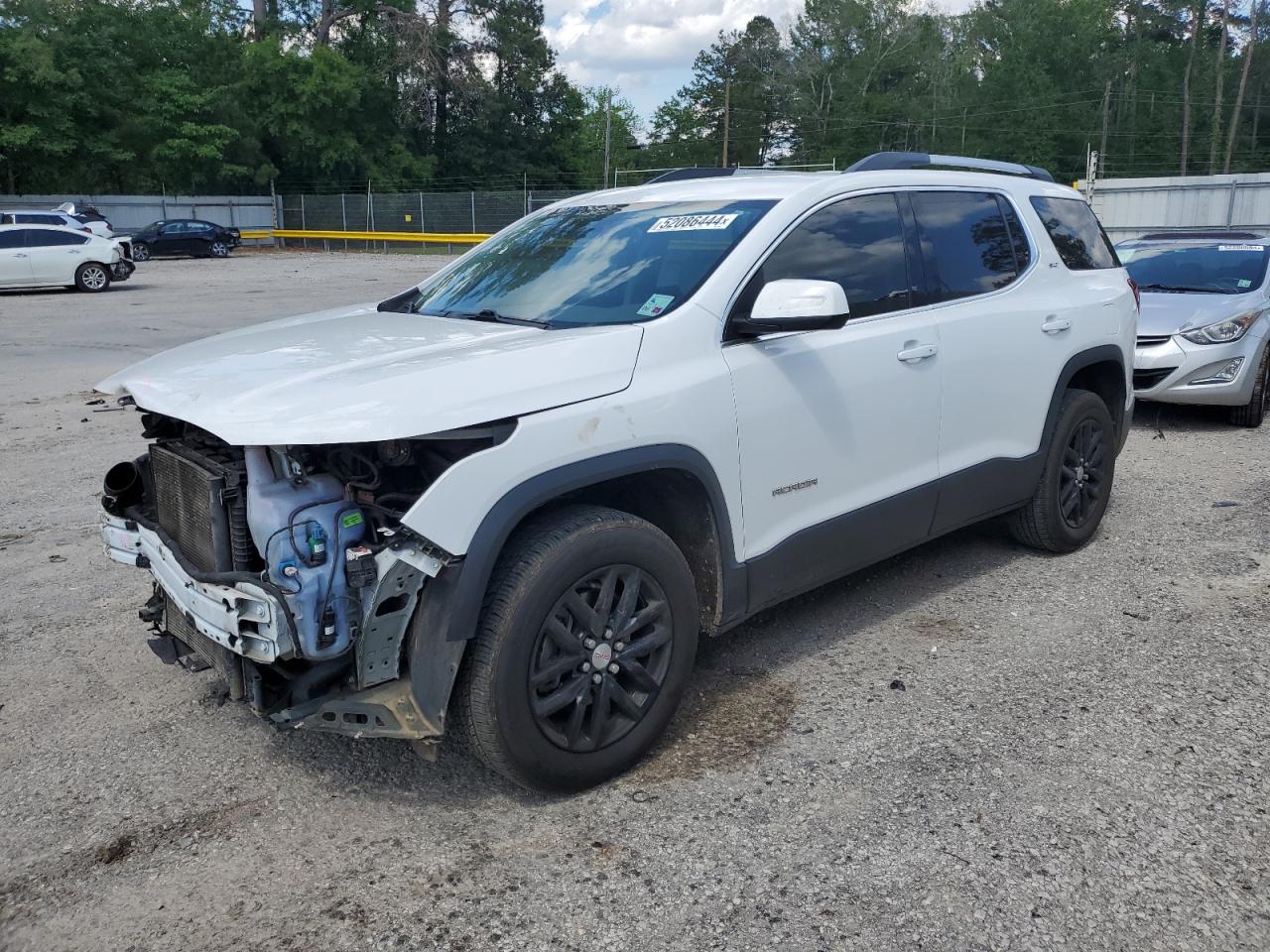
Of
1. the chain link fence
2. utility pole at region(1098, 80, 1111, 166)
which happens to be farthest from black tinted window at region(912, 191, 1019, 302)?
utility pole at region(1098, 80, 1111, 166)

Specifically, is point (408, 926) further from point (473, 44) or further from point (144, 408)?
point (473, 44)

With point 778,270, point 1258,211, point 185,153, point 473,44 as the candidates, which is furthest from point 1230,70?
point 778,270

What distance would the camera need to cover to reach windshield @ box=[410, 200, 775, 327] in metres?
3.86

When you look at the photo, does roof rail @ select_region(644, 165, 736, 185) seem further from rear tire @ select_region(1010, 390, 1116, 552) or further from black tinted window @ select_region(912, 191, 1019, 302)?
rear tire @ select_region(1010, 390, 1116, 552)

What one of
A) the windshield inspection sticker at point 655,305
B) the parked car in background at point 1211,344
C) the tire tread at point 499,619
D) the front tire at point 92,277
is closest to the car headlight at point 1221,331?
the parked car in background at point 1211,344

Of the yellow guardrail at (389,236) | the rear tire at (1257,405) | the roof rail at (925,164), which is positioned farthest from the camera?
the yellow guardrail at (389,236)

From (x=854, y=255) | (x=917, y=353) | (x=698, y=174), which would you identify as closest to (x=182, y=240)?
(x=698, y=174)

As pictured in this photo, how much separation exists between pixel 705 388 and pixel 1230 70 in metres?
78.0

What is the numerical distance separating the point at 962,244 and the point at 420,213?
136 feet

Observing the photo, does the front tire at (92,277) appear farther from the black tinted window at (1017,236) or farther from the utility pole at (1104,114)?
the utility pole at (1104,114)

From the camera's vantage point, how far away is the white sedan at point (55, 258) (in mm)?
22328

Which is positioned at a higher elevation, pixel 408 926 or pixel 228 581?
pixel 228 581

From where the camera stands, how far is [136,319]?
1778 cm

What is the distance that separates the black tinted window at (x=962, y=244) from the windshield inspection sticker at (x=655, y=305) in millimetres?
1360
